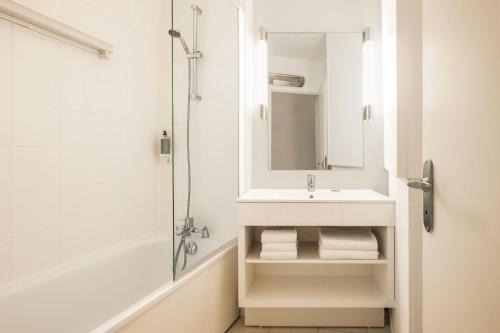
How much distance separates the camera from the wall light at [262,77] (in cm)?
226

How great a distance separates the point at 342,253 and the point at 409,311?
40 cm

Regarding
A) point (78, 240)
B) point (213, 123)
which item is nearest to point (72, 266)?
point (78, 240)

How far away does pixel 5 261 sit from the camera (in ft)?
4.46

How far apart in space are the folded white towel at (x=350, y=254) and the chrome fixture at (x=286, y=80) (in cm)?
113

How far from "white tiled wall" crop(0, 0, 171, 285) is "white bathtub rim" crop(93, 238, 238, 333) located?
2.13ft

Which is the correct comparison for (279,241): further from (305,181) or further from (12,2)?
(12,2)

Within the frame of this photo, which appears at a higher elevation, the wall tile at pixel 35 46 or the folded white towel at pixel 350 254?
the wall tile at pixel 35 46

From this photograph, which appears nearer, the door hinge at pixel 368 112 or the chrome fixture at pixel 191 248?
the chrome fixture at pixel 191 248

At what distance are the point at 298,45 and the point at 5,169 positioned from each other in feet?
6.04

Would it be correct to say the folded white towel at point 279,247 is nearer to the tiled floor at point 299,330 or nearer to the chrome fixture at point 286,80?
the tiled floor at point 299,330

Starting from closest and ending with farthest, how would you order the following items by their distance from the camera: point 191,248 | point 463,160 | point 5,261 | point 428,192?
point 463,160 → point 428,192 → point 5,261 → point 191,248

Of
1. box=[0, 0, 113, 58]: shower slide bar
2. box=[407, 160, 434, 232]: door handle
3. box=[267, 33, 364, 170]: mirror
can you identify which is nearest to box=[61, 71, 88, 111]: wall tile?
box=[0, 0, 113, 58]: shower slide bar

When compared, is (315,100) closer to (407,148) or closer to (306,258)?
(407,148)

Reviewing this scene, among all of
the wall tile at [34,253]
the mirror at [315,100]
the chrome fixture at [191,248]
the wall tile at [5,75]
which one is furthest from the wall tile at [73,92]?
the mirror at [315,100]
